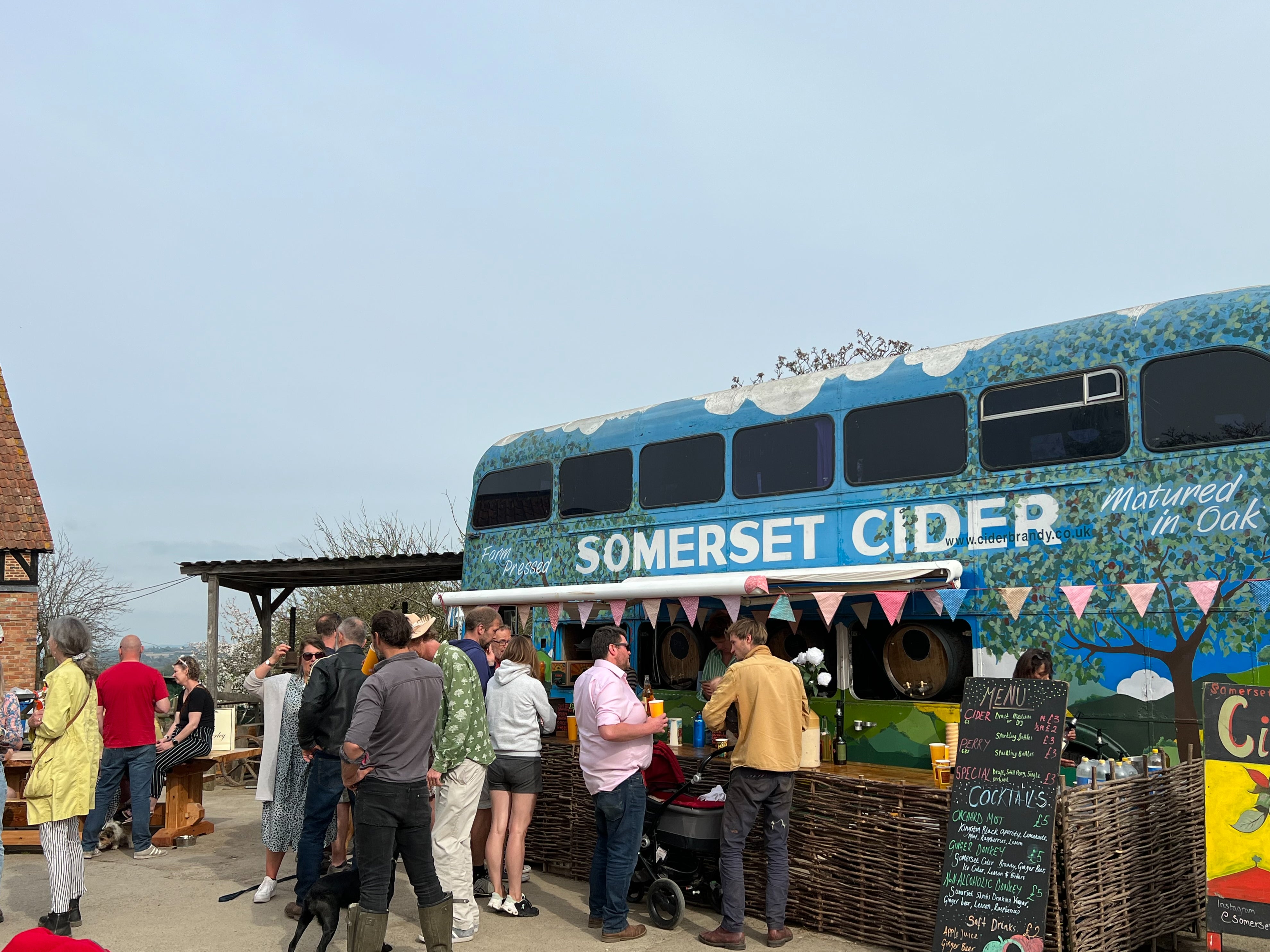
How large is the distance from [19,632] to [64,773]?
50.3 feet

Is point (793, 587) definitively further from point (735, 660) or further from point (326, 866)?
point (326, 866)

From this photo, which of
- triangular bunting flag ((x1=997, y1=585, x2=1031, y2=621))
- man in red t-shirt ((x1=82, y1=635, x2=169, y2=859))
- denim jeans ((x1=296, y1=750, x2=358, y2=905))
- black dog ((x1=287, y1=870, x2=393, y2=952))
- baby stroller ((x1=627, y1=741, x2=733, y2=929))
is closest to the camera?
black dog ((x1=287, y1=870, x2=393, y2=952))

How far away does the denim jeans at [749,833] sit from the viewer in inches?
233

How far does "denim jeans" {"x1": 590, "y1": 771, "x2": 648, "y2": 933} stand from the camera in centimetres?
605

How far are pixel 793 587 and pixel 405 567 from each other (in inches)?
346

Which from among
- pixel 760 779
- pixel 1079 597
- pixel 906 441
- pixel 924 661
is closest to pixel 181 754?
pixel 760 779

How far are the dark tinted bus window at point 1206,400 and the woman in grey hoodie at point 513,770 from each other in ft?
15.1

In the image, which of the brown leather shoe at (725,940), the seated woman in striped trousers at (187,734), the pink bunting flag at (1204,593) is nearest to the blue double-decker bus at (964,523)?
the pink bunting flag at (1204,593)

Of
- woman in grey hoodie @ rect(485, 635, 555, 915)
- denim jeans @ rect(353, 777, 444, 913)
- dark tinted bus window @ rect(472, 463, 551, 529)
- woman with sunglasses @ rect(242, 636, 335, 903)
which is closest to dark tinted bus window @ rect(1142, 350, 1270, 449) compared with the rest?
woman in grey hoodie @ rect(485, 635, 555, 915)

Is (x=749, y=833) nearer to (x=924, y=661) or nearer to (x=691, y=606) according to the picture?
(x=924, y=661)

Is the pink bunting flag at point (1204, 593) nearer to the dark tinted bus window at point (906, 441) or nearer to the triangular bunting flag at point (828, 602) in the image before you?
the dark tinted bus window at point (906, 441)

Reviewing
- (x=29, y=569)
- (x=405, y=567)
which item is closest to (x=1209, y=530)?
(x=405, y=567)

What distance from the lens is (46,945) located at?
6.23 feet

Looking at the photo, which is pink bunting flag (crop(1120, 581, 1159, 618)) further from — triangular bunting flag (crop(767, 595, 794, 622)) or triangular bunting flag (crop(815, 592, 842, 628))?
triangular bunting flag (crop(767, 595, 794, 622))
